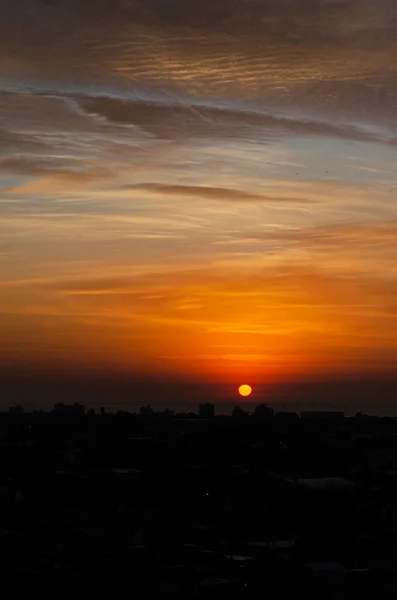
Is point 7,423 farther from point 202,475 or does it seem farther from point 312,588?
point 312,588

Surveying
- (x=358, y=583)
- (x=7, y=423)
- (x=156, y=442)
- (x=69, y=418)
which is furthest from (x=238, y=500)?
(x=69, y=418)

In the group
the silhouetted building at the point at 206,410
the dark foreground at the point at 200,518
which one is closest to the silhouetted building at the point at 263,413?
the silhouetted building at the point at 206,410

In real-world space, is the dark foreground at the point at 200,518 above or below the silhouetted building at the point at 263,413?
below

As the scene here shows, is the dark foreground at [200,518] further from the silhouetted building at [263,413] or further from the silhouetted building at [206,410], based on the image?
the silhouetted building at [206,410]

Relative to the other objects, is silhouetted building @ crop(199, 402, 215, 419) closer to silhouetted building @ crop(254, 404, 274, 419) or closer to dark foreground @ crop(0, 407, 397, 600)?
silhouetted building @ crop(254, 404, 274, 419)

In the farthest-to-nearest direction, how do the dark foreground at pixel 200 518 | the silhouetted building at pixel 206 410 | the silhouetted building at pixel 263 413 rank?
1. the silhouetted building at pixel 206 410
2. the silhouetted building at pixel 263 413
3. the dark foreground at pixel 200 518

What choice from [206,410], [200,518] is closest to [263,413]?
[206,410]

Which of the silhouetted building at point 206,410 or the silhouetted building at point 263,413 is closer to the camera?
the silhouetted building at point 263,413

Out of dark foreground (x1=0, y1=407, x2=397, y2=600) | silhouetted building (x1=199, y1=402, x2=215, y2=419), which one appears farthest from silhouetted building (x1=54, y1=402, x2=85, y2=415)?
dark foreground (x1=0, y1=407, x2=397, y2=600)

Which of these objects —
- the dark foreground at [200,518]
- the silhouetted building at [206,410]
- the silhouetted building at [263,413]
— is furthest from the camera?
the silhouetted building at [206,410]
